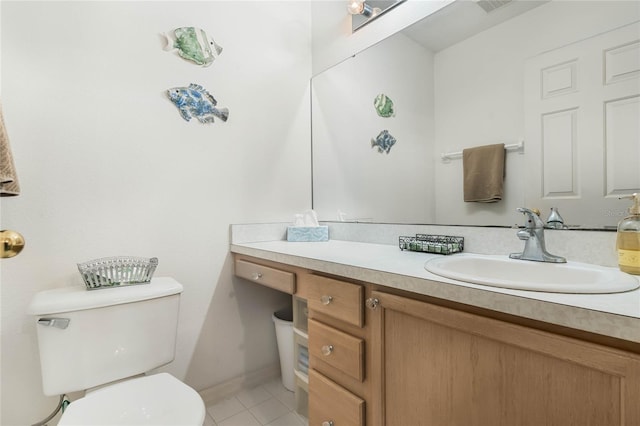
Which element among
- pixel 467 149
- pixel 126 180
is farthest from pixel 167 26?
pixel 467 149

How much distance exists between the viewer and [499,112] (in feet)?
3.94

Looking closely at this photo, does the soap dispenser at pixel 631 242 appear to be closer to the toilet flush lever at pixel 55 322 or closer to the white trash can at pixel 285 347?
the white trash can at pixel 285 347

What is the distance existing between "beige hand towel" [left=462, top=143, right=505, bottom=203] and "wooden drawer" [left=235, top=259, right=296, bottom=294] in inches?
32.1

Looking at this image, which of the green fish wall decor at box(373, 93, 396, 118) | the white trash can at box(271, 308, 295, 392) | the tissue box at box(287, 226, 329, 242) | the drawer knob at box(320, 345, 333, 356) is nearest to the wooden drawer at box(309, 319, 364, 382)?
the drawer knob at box(320, 345, 333, 356)

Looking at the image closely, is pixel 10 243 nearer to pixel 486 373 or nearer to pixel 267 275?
pixel 267 275

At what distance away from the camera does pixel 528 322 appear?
62 cm

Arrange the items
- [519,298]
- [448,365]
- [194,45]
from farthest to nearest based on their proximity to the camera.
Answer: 1. [194,45]
2. [448,365]
3. [519,298]

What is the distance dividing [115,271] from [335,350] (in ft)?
2.93

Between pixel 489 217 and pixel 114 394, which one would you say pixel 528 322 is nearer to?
pixel 489 217

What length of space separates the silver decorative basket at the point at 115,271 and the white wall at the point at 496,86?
1276 mm

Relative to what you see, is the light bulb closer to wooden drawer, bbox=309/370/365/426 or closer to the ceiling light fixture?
the ceiling light fixture

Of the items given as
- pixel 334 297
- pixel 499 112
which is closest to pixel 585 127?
pixel 499 112

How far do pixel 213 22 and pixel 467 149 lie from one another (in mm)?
1422

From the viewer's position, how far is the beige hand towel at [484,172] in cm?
119
